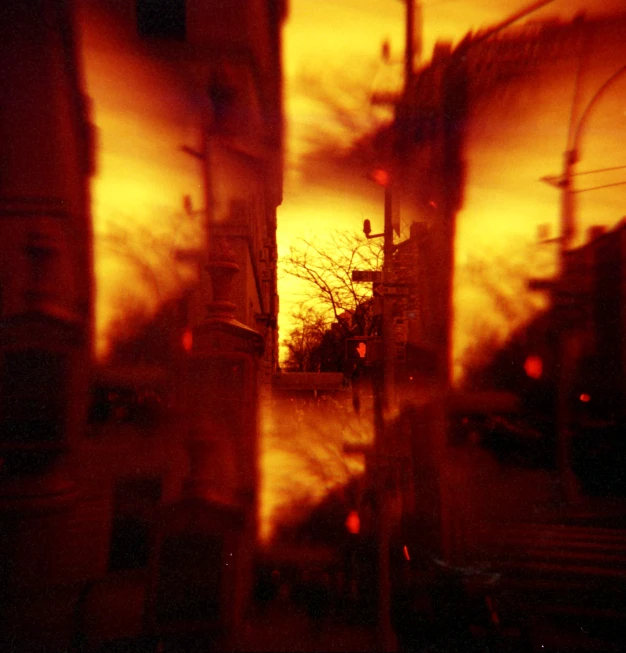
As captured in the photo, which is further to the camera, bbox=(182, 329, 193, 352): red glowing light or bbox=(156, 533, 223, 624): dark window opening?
bbox=(182, 329, 193, 352): red glowing light

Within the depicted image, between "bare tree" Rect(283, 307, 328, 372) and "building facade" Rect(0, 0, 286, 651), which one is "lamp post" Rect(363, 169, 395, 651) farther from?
"bare tree" Rect(283, 307, 328, 372)

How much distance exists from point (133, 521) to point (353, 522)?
267 cm

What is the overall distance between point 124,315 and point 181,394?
197 cm

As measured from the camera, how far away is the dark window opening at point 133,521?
7.23m

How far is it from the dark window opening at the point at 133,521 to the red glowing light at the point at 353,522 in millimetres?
2384

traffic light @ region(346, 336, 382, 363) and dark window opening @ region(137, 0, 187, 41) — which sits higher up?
dark window opening @ region(137, 0, 187, 41)

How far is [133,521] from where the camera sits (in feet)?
24.4

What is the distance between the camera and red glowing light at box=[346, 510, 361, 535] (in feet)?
27.7

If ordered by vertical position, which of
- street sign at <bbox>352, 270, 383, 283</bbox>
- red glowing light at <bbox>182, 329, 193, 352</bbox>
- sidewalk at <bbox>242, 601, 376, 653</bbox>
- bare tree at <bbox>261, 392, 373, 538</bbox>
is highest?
street sign at <bbox>352, 270, 383, 283</bbox>

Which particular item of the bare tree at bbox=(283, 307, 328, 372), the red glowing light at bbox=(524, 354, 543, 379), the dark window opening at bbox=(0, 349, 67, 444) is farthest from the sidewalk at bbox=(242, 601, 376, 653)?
the bare tree at bbox=(283, 307, 328, 372)

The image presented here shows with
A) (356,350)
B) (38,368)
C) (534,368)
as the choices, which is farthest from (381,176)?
(38,368)

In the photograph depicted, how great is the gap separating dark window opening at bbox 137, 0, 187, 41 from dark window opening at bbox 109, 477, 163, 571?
5.84 meters

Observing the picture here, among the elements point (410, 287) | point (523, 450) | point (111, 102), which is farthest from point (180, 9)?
point (523, 450)

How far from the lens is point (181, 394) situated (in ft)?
23.9
